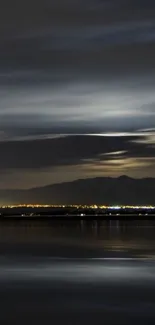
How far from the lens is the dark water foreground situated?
95.0 ft

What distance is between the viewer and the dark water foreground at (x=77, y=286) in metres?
29.0

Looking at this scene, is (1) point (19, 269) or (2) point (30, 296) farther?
(1) point (19, 269)

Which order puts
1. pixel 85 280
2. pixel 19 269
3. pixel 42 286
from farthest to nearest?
pixel 19 269 → pixel 85 280 → pixel 42 286

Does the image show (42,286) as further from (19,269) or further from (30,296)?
(19,269)

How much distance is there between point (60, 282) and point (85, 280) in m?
1.69

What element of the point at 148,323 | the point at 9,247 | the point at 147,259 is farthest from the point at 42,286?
the point at 9,247

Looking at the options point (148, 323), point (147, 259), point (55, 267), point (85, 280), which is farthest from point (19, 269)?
point (148, 323)

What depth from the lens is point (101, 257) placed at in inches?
2149

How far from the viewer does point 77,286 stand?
37.2 m

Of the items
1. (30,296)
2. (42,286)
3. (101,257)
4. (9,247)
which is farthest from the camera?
(9,247)

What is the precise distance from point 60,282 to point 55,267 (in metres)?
7.39

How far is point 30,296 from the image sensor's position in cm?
3400

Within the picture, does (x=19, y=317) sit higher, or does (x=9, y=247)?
(x=9, y=247)

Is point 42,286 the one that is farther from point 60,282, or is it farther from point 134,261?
point 134,261
